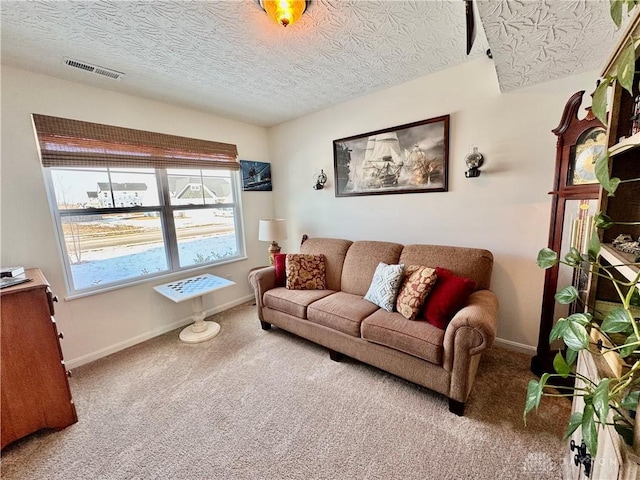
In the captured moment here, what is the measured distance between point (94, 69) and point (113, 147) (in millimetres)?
632

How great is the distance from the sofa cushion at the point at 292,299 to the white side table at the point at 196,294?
47 cm

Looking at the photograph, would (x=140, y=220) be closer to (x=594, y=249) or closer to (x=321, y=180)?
(x=321, y=180)

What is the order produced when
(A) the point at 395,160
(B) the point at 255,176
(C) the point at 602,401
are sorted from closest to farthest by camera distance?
(C) the point at 602,401, (A) the point at 395,160, (B) the point at 255,176

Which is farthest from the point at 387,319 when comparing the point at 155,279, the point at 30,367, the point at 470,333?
the point at 155,279

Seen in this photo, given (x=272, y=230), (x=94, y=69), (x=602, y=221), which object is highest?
(x=94, y=69)

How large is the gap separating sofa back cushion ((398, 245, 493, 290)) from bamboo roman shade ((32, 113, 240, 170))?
8.53 feet

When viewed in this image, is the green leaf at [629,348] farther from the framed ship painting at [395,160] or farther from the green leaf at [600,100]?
the framed ship painting at [395,160]

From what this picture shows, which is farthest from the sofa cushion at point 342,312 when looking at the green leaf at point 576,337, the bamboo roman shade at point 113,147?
the bamboo roman shade at point 113,147

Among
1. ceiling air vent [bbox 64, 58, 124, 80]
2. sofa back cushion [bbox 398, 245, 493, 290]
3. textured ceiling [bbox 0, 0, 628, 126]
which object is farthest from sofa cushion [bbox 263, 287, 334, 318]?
ceiling air vent [bbox 64, 58, 124, 80]

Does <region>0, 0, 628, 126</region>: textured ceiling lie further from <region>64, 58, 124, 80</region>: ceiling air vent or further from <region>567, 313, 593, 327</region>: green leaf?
<region>567, 313, 593, 327</region>: green leaf

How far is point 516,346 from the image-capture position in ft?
7.43

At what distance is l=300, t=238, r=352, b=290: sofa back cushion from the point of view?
2.79 m

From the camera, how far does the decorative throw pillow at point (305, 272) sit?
2.70 m

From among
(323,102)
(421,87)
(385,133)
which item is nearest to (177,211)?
(323,102)
